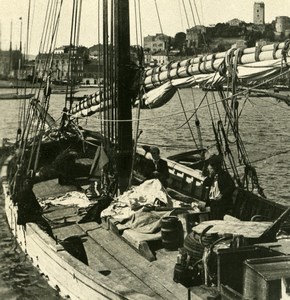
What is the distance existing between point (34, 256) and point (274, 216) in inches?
223

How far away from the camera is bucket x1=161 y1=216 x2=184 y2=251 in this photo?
10.2 m

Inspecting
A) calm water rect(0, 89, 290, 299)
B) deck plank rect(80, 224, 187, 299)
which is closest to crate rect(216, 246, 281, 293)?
deck plank rect(80, 224, 187, 299)

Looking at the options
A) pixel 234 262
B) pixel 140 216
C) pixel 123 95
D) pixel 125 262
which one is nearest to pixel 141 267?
pixel 125 262

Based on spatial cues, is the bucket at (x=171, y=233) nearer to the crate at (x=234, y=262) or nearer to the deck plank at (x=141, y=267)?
the deck plank at (x=141, y=267)

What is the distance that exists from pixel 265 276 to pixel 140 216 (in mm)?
5209

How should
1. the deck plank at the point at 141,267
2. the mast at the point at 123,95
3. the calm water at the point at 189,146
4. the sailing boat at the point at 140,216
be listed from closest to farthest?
the sailing boat at the point at 140,216 → the deck plank at the point at 141,267 → the calm water at the point at 189,146 → the mast at the point at 123,95

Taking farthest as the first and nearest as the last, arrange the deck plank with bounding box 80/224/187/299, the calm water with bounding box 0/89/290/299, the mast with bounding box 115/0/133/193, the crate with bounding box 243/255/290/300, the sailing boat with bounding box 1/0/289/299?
the mast with bounding box 115/0/133/193
the calm water with bounding box 0/89/290/299
the deck plank with bounding box 80/224/187/299
the sailing boat with bounding box 1/0/289/299
the crate with bounding box 243/255/290/300

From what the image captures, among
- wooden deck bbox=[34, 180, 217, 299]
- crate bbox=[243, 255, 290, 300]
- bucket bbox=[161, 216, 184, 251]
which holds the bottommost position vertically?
wooden deck bbox=[34, 180, 217, 299]

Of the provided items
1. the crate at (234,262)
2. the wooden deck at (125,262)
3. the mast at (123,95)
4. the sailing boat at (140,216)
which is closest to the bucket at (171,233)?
the sailing boat at (140,216)

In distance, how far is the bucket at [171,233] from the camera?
10156mm

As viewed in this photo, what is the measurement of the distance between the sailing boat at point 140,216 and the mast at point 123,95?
1.1 inches

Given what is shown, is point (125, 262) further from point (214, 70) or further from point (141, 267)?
point (214, 70)

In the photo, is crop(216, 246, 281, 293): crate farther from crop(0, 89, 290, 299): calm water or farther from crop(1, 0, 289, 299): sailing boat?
crop(0, 89, 290, 299): calm water

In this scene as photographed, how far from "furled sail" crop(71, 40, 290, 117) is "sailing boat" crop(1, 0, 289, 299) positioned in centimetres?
3
